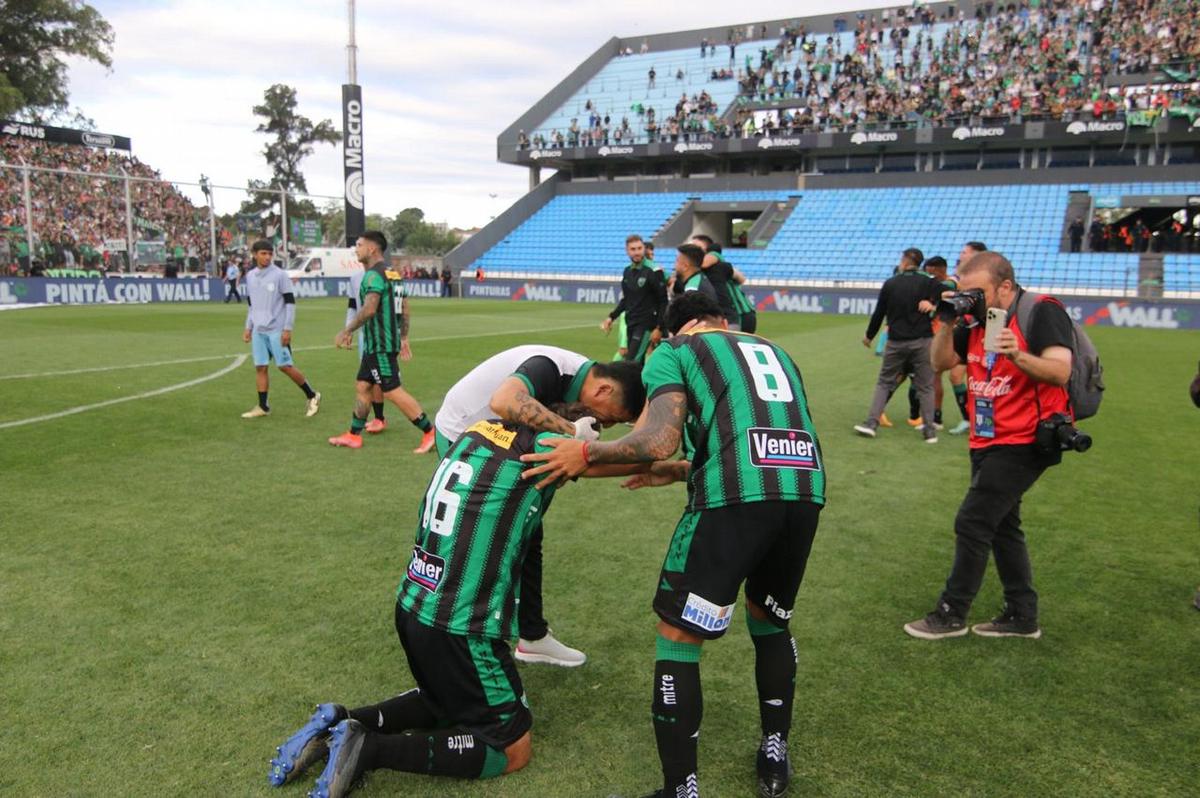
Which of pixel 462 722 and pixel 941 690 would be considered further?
pixel 941 690

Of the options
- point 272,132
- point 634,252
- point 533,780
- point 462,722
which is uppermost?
point 272,132

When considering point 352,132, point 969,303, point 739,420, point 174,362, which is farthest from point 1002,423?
point 352,132

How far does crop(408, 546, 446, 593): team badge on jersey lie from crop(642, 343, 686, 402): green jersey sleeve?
37.8 inches

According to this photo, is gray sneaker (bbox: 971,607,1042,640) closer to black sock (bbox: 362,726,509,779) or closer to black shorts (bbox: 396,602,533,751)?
black shorts (bbox: 396,602,533,751)

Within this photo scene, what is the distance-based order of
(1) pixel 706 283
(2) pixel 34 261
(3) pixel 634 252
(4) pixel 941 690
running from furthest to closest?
1. (2) pixel 34 261
2. (3) pixel 634 252
3. (1) pixel 706 283
4. (4) pixel 941 690

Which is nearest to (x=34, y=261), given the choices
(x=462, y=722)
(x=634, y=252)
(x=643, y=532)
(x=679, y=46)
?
(x=634, y=252)

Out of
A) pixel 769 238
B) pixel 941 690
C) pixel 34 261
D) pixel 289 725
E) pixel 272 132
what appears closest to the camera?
pixel 289 725

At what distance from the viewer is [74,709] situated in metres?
3.38

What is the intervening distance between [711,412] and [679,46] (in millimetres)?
55812

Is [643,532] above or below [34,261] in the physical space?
below

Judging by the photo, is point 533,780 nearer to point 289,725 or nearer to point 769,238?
point 289,725

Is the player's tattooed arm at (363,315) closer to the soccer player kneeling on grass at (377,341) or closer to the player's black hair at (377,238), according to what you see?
the soccer player kneeling on grass at (377,341)

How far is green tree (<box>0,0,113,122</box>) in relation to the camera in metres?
44.3

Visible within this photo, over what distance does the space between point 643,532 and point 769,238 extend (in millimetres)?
36178
